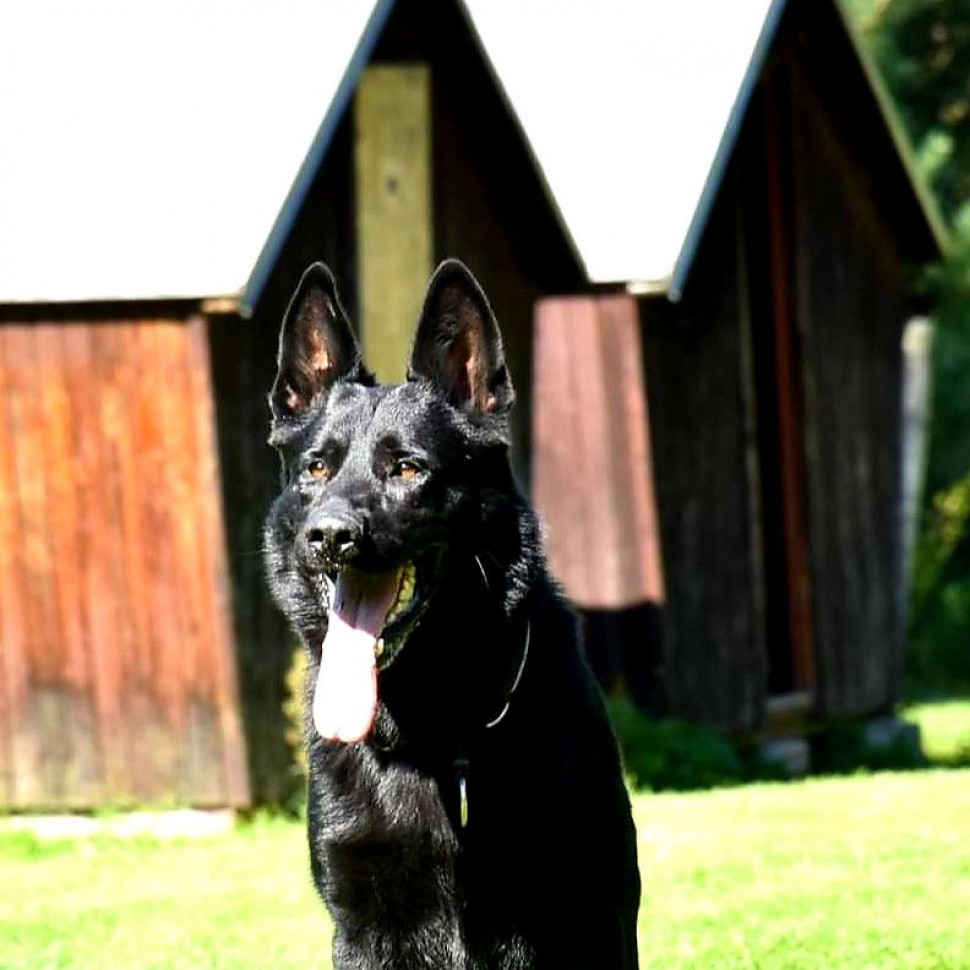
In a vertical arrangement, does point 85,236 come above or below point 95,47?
below

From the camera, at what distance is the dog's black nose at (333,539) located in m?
5.45

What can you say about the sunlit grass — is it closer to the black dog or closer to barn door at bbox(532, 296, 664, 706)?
the black dog

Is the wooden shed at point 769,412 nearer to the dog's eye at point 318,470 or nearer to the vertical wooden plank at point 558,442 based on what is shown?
the vertical wooden plank at point 558,442

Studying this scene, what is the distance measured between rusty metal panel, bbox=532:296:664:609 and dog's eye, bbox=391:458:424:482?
28.8 ft

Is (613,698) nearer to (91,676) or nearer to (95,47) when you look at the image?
(91,676)

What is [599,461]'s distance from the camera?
1468 cm

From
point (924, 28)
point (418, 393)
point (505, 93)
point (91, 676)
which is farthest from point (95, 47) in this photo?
point (924, 28)

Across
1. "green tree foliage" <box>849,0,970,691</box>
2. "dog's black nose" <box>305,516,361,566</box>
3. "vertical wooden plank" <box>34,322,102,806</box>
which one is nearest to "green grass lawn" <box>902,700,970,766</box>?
"green tree foliage" <box>849,0,970,691</box>

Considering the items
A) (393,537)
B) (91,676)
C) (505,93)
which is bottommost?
(91,676)

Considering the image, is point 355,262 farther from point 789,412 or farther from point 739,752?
point 789,412

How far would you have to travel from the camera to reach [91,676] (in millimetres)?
12195

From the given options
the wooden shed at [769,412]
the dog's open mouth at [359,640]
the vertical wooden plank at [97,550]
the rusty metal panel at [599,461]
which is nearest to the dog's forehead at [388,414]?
the dog's open mouth at [359,640]

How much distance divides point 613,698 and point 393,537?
8655 mm

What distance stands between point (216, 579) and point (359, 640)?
6405mm
